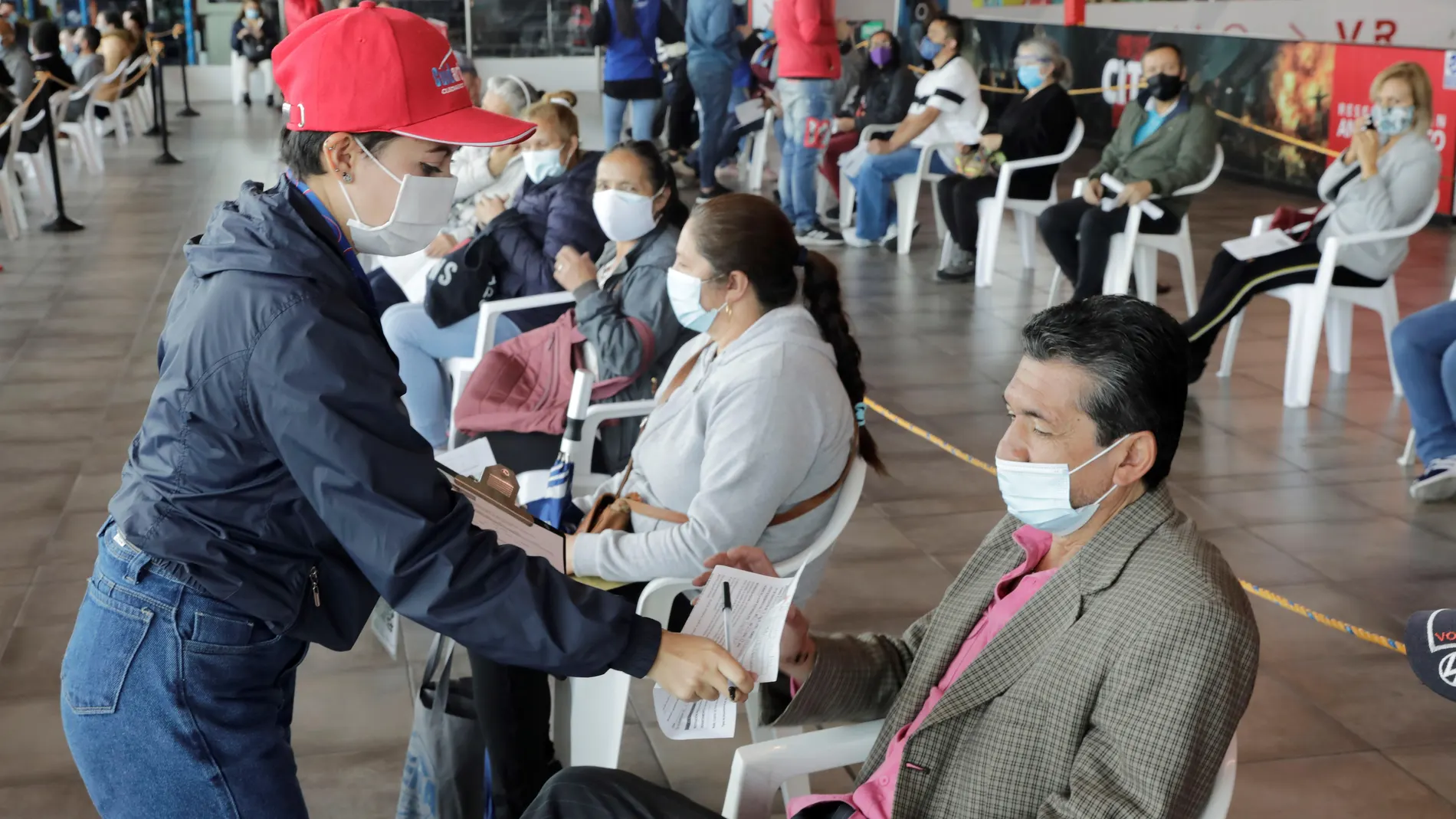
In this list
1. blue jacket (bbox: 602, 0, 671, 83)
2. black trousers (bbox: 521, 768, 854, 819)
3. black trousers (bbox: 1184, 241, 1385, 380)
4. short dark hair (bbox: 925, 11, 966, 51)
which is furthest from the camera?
blue jacket (bbox: 602, 0, 671, 83)

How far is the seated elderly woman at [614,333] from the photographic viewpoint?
3.66 m

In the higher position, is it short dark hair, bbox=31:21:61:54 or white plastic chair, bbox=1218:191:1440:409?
short dark hair, bbox=31:21:61:54

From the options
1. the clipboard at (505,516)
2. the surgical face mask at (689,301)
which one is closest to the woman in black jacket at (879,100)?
the surgical face mask at (689,301)

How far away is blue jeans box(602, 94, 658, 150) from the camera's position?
1005 centimetres

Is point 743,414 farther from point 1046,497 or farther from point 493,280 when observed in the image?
point 493,280

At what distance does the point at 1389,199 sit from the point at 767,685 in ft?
14.1

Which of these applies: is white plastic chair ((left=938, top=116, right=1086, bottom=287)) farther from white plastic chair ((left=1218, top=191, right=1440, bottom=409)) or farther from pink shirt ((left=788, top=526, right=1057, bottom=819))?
pink shirt ((left=788, top=526, right=1057, bottom=819))

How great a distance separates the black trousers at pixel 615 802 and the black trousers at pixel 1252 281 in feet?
13.6

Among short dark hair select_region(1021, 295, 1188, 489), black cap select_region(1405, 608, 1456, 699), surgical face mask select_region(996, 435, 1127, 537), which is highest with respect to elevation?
short dark hair select_region(1021, 295, 1188, 489)

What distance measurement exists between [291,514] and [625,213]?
8.34ft

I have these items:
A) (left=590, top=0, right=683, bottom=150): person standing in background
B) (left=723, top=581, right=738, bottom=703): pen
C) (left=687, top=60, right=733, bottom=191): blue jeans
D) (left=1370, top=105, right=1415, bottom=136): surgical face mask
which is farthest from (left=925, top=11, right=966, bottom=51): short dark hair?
(left=723, top=581, right=738, bottom=703): pen

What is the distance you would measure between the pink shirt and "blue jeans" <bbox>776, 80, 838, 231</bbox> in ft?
23.9

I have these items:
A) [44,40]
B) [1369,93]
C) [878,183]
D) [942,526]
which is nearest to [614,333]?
[942,526]

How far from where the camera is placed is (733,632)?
6.03ft
